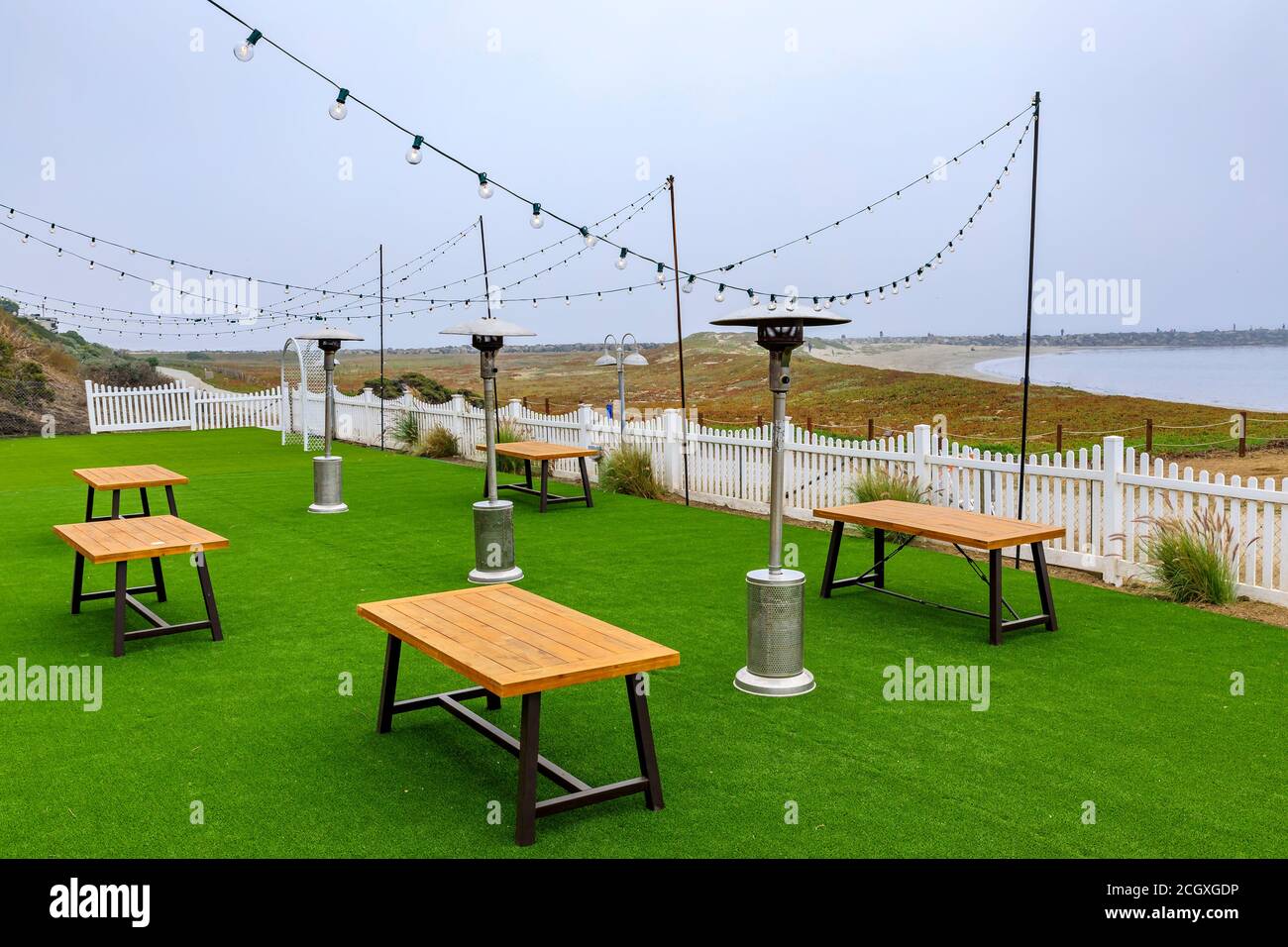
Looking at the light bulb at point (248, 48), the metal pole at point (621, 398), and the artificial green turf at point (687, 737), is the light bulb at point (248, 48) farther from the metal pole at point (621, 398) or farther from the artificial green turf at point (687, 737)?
the metal pole at point (621, 398)

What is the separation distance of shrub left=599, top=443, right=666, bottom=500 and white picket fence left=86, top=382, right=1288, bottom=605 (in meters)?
0.20

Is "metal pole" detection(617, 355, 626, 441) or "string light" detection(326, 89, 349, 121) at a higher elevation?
"string light" detection(326, 89, 349, 121)

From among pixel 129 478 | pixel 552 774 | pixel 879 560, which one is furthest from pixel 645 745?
pixel 129 478

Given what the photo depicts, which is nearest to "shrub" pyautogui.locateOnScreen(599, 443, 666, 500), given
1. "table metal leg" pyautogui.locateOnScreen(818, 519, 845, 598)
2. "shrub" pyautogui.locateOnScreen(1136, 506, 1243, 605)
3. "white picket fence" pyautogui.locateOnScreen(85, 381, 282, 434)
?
"table metal leg" pyautogui.locateOnScreen(818, 519, 845, 598)

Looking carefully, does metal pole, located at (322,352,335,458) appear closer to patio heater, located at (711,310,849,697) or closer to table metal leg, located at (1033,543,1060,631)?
patio heater, located at (711,310,849,697)

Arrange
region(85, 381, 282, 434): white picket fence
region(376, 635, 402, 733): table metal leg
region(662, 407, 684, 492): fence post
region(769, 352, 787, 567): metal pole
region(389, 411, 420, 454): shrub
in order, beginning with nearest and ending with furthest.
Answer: region(376, 635, 402, 733): table metal leg, region(769, 352, 787, 567): metal pole, region(662, 407, 684, 492): fence post, region(389, 411, 420, 454): shrub, region(85, 381, 282, 434): white picket fence

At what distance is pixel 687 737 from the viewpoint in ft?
15.7

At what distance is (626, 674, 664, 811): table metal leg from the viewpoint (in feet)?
13.1

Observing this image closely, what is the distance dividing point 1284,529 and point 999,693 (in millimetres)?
3093

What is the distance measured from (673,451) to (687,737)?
27.9ft

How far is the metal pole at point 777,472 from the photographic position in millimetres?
5195

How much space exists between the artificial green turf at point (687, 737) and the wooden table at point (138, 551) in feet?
0.42
